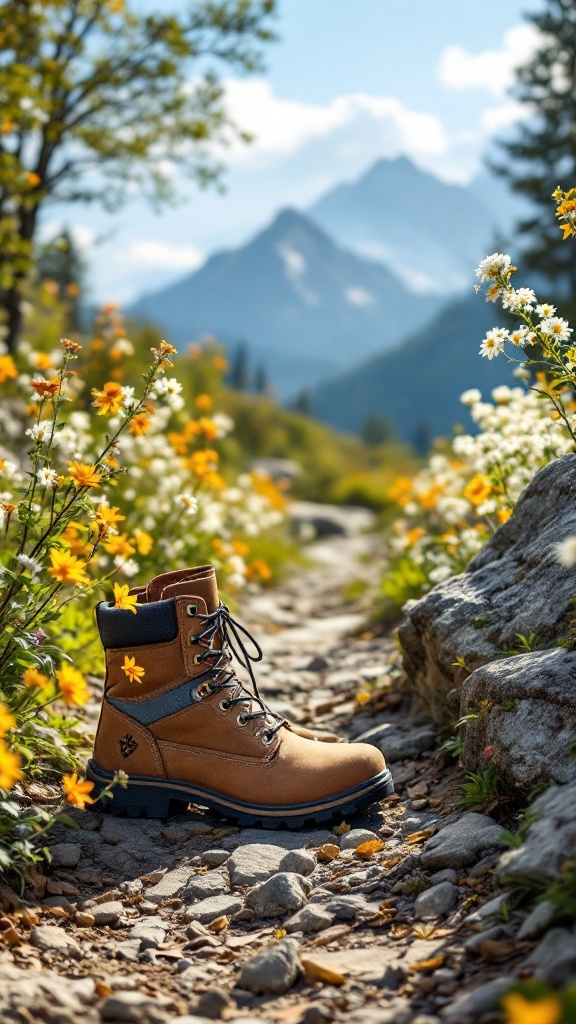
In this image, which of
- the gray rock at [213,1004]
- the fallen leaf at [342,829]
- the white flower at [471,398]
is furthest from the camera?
the white flower at [471,398]

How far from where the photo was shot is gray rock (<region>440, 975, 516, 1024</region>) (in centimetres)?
148

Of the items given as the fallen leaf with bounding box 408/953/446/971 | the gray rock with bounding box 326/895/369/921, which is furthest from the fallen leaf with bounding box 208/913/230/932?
the fallen leaf with bounding box 408/953/446/971

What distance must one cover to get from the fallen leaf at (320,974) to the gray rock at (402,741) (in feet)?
4.77

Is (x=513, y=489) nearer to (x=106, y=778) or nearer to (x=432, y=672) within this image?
(x=432, y=672)

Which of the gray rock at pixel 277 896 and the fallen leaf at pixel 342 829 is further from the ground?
the fallen leaf at pixel 342 829

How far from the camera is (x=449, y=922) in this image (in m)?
2.01

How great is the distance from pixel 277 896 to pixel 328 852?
0.31 metres

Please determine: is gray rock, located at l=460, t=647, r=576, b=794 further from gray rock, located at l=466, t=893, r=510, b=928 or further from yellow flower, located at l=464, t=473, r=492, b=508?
A: yellow flower, located at l=464, t=473, r=492, b=508

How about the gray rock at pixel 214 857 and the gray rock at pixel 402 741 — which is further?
the gray rock at pixel 402 741

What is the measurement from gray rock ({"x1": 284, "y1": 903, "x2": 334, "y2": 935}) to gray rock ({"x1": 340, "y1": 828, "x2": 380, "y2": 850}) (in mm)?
437

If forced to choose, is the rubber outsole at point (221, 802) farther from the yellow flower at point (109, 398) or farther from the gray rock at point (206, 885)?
the yellow flower at point (109, 398)

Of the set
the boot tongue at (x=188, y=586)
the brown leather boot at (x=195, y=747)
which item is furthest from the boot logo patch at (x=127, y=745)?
the boot tongue at (x=188, y=586)

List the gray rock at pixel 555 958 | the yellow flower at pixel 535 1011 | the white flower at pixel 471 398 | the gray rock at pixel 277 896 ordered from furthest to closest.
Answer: the white flower at pixel 471 398, the gray rock at pixel 277 896, the gray rock at pixel 555 958, the yellow flower at pixel 535 1011

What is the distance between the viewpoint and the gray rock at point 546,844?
1.76 meters
